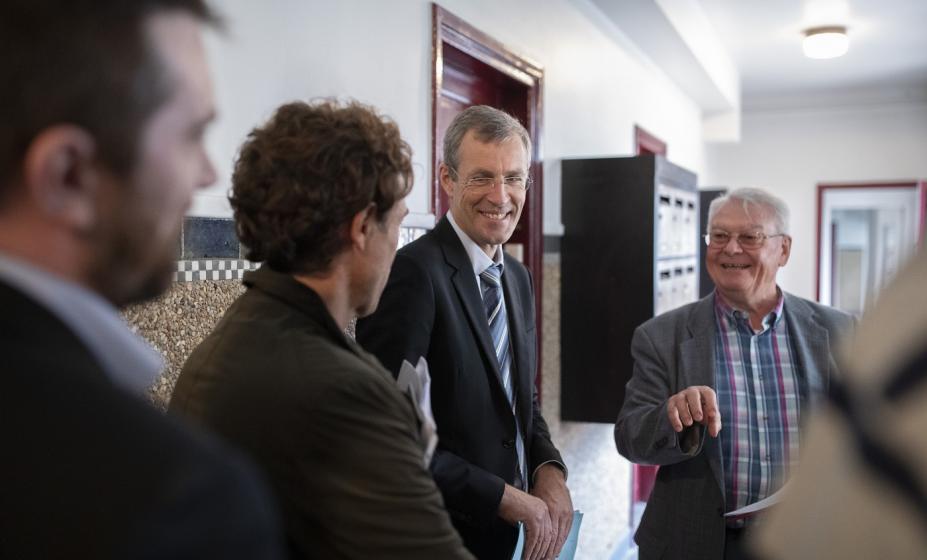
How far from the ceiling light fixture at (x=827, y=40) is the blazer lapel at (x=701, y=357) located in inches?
171

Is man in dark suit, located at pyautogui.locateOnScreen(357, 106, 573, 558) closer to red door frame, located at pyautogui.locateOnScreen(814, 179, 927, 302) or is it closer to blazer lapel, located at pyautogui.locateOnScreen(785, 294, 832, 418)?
blazer lapel, located at pyautogui.locateOnScreen(785, 294, 832, 418)

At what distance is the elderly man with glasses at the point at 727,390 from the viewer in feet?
6.63

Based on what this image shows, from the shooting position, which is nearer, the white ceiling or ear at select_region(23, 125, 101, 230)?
ear at select_region(23, 125, 101, 230)

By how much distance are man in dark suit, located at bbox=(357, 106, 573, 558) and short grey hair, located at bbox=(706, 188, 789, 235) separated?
0.66 meters

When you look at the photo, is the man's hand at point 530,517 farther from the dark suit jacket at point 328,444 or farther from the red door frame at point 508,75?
the red door frame at point 508,75

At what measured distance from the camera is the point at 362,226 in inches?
41.1

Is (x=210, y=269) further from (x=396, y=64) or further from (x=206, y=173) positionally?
(x=206, y=173)

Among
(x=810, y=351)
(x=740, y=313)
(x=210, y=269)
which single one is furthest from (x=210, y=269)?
(x=810, y=351)

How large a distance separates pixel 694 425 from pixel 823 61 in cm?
580

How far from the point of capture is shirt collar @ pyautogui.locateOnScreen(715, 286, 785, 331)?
2.18 meters

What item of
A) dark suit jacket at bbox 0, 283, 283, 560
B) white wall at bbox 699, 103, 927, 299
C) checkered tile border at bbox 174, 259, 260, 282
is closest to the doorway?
white wall at bbox 699, 103, 927, 299

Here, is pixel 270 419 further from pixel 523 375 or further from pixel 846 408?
pixel 523 375

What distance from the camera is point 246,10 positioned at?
1.86m

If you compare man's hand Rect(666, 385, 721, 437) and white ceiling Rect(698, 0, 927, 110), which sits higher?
white ceiling Rect(698, 0, 927, 110)
